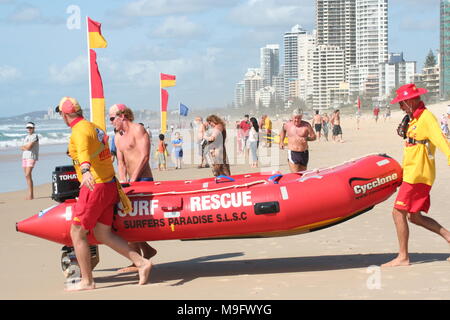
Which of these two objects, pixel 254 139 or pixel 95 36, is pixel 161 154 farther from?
pixel 95 36

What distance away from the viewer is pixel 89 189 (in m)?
5.50

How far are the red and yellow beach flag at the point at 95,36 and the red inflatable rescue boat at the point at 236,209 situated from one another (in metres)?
4.89

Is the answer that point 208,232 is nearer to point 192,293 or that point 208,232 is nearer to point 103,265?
point 192,293

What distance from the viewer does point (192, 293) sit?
5512 millimetres

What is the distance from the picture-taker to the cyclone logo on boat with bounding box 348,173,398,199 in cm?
614

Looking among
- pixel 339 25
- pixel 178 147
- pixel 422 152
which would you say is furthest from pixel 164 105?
pixel 339 25

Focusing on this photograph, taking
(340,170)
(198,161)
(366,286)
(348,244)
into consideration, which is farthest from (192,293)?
(198,161)

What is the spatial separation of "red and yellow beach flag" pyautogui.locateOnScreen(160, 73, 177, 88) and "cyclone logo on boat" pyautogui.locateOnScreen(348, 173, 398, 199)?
16.1 meters

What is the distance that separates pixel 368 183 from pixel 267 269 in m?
1.28

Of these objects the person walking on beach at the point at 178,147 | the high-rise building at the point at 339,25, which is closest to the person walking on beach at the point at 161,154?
the person walking on beach at the point at 178,147

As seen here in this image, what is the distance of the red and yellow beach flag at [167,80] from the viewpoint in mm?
21906

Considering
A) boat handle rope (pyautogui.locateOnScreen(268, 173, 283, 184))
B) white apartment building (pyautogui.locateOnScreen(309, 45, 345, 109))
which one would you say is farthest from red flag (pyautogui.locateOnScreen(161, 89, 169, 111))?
white apartment building (pyautogui.locateOnScreen(309, 45, 345, 109))

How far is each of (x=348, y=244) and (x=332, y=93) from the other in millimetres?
182891

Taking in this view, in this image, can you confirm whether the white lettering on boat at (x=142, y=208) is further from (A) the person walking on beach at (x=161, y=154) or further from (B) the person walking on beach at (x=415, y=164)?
(A) the person walking on beach at (x=161, y=154)
